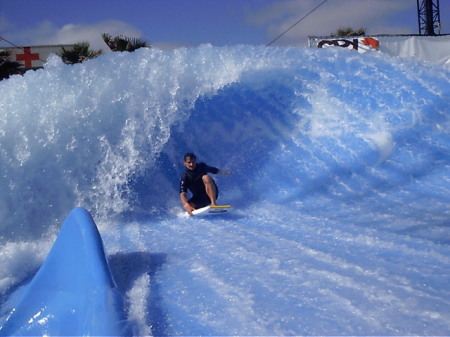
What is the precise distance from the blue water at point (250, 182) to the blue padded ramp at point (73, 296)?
25cm

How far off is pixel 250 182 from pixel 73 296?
13.0ft

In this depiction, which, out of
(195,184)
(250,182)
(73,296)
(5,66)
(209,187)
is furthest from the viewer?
(5,66)

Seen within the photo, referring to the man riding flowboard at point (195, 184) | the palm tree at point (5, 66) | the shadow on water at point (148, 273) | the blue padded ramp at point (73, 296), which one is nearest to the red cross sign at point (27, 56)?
the palm tree at point (5, 66)

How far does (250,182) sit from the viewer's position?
22.3 ft

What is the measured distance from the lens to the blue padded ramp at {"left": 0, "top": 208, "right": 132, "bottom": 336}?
9.09 feet

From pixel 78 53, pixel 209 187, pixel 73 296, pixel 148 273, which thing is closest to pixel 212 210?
pixel 209 187

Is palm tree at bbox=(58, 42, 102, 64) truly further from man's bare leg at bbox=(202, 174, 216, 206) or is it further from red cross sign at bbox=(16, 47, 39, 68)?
man's bare leg at bbox=(202, 174, 216, 206)

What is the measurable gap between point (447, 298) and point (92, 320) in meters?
2.20

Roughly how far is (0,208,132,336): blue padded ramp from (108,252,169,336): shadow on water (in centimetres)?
26

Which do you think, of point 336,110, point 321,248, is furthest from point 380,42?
point 321,248

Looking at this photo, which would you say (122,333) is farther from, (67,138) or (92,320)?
(67,138)

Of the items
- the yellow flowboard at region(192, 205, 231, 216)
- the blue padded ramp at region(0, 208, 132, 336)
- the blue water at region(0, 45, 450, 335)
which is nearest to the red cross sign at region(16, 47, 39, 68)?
the blue water at region(0, 45, 450, 335)

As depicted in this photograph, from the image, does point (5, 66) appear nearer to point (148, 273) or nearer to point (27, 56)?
point (27, 56)

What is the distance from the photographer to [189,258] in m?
4.15
